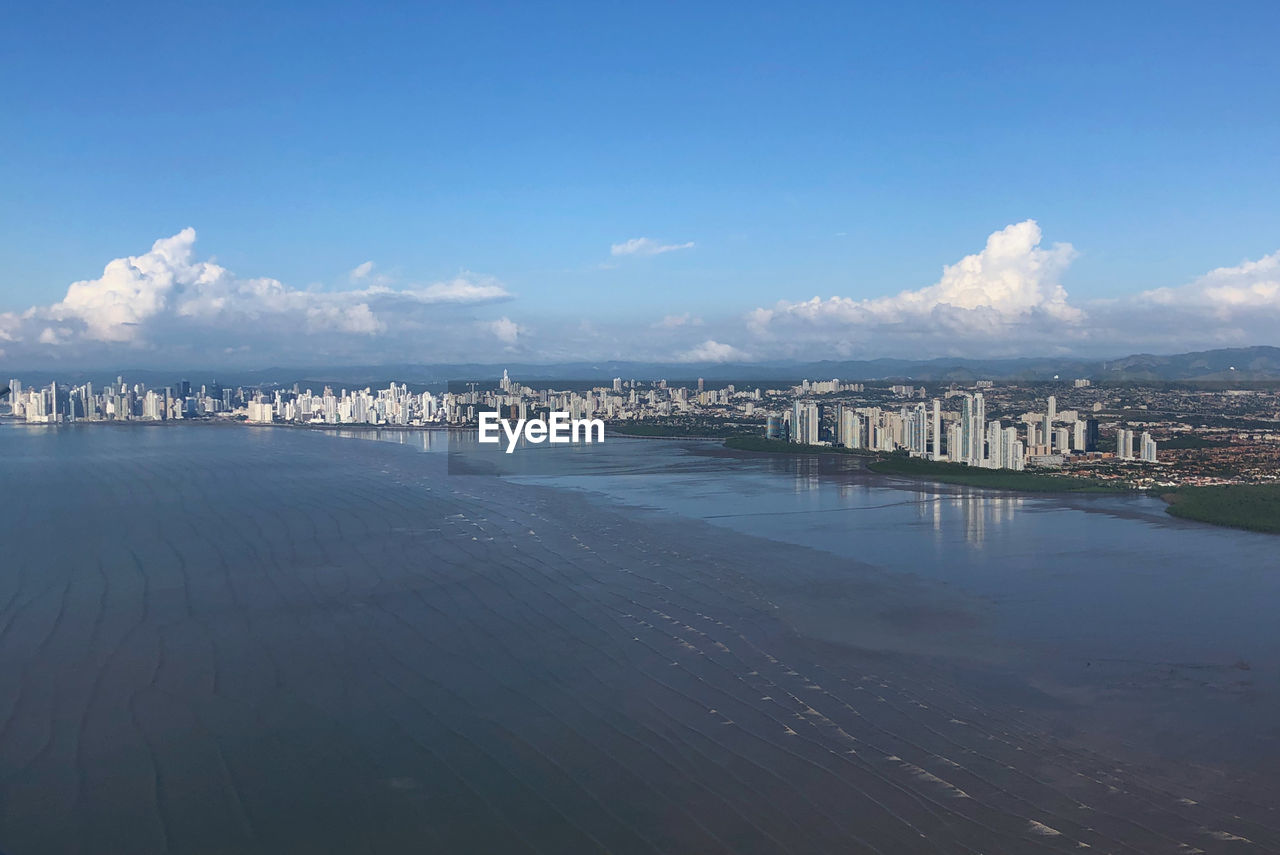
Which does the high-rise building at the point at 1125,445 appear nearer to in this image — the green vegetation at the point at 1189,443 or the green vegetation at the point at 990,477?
the green vegetation at the point at 1189,443

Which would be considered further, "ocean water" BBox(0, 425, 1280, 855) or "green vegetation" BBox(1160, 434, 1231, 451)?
"green vegetation" BBox(1160, 434, 1231, 451)

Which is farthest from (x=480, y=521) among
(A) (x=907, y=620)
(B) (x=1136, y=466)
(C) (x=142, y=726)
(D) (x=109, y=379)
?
(D) (x=109, y=379)

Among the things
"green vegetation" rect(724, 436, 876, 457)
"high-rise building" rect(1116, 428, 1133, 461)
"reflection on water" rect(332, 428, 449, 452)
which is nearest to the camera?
"high-rise building" rect(1116, 428, 1133, 461)

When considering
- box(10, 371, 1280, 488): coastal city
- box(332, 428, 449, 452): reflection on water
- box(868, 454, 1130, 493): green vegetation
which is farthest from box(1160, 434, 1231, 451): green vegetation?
box(332, 428, 449, 452): reflection on water

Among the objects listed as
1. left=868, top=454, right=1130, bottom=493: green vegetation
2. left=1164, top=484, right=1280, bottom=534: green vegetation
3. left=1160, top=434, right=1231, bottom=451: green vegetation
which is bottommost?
left=868, top=454, right=1130, bottom=493: green vegetation

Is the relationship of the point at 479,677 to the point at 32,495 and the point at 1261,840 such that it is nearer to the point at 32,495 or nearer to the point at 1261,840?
the point at 1261,840

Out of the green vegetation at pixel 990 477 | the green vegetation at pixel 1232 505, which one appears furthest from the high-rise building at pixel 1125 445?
the green vegetation at pixel 1232 505

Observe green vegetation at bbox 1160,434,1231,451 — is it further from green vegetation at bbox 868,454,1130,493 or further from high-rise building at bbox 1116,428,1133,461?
green vegetation at bbox 868,454,1130,493
